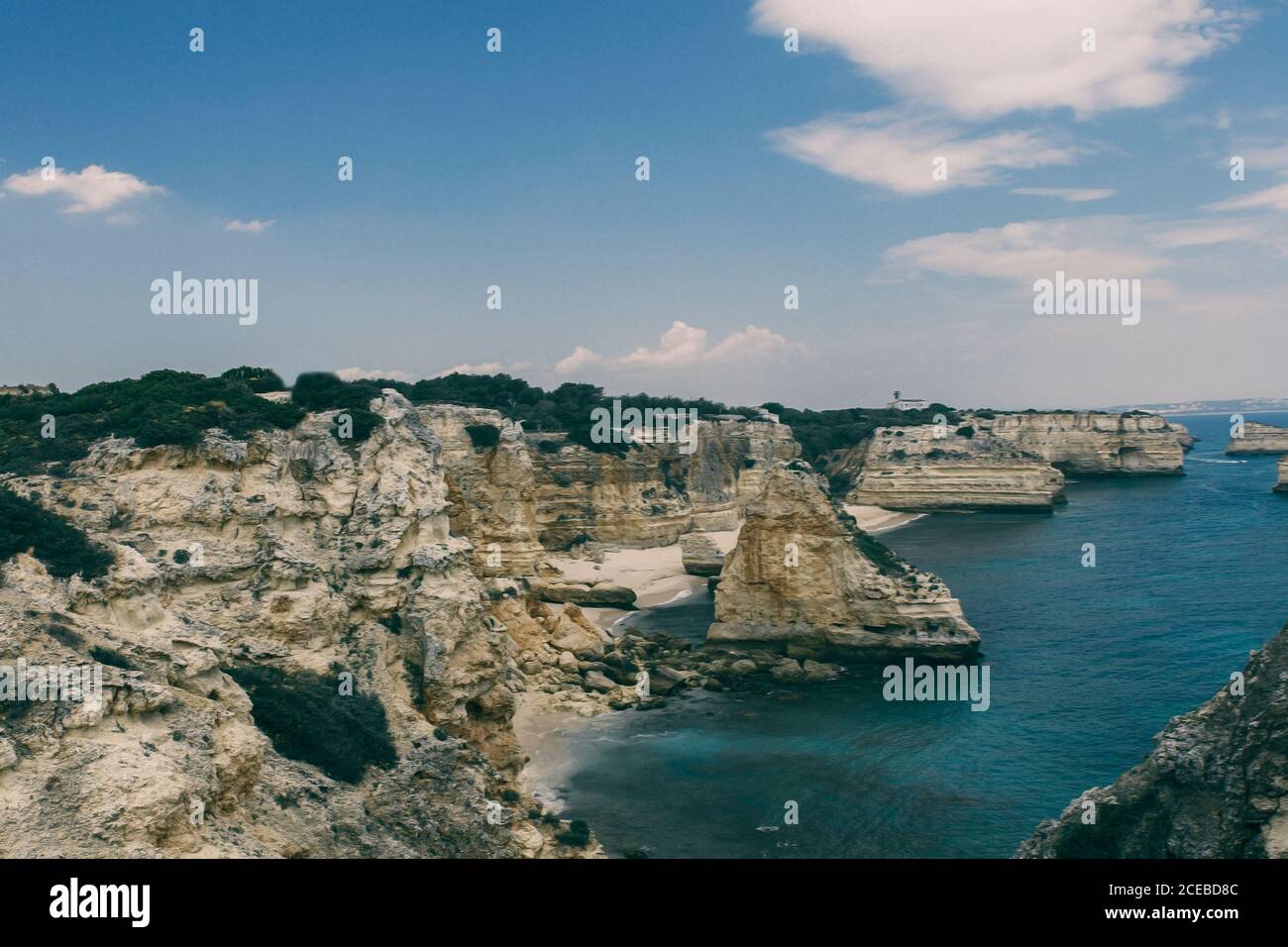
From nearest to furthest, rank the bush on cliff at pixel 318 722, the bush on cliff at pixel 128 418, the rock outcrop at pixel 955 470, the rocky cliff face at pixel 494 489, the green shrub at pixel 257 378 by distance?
the bush on cliff at pixel 318 722
the bush on cliff at pixel 128 418
the green shrub at pixel 257 378
the rocky cliff face at pixel 494 489
the rock outcrop at pixel 955 470

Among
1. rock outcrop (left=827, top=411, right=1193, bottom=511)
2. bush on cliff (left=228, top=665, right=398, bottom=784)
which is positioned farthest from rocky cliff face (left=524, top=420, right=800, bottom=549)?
bush on cliff (left=228, top=665, right=398, bottom=784)

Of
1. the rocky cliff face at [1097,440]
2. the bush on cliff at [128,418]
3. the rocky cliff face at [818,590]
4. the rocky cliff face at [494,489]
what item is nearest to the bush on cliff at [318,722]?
the bush on cliff at [128,418]

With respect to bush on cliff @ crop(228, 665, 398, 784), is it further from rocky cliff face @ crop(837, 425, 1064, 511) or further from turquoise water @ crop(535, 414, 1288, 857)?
rocky cliff face @ crop(837, 425, 1064, 511)

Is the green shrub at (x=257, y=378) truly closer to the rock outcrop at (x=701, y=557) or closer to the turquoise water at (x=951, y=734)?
the turquoise water at (x=951, y=734)
